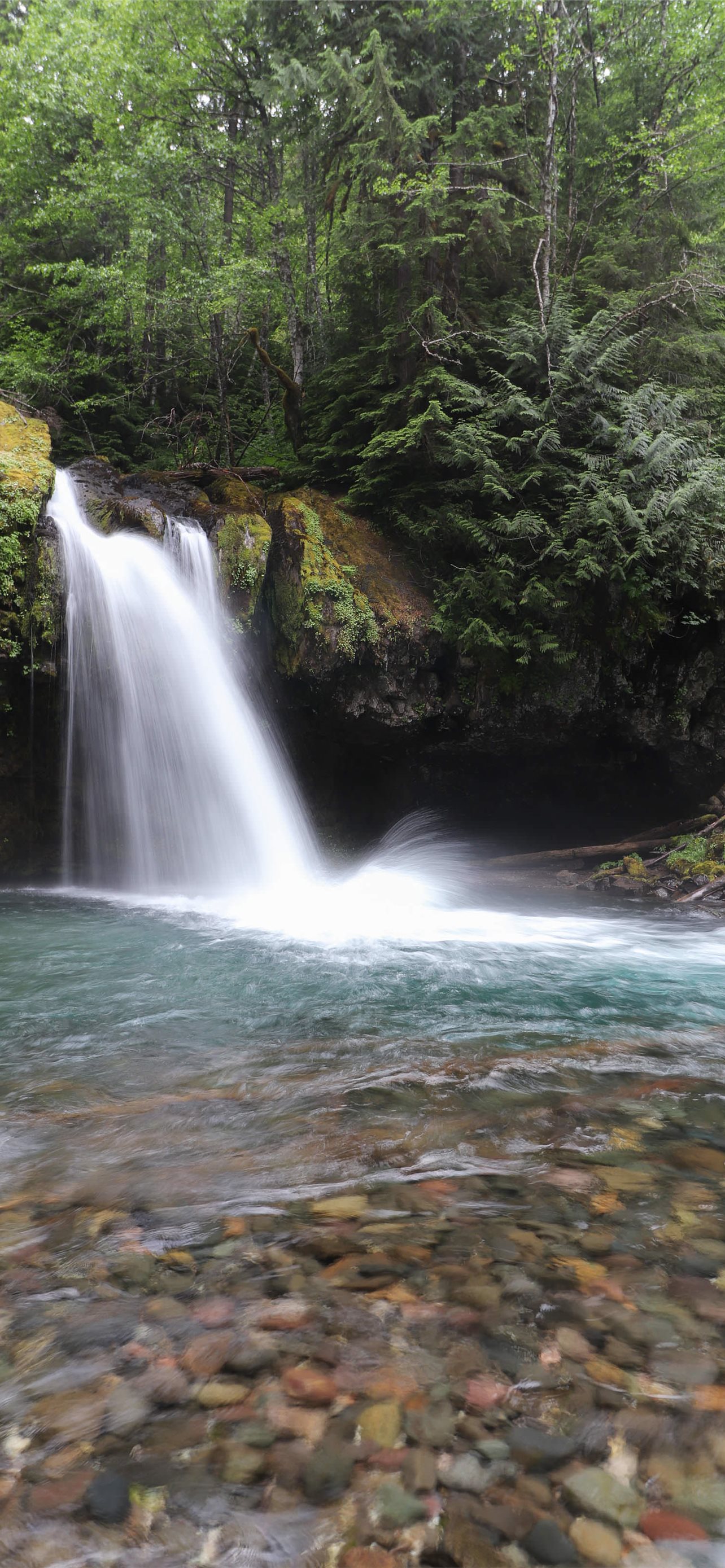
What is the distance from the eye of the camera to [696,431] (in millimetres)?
10961

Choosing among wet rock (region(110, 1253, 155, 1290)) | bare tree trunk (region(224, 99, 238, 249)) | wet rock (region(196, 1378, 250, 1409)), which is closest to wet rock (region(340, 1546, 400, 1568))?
wet rock (region(196, 1378, 250, 1409))

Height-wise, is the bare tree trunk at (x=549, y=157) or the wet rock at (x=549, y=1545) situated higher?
the bare tree trunk at (x=549, y=157)

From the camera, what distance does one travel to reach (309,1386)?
5.98ft

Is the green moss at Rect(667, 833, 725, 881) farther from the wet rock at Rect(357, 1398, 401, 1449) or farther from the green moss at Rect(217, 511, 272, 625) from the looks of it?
the wet rock at Rect(357, 1398, 401, 1449)

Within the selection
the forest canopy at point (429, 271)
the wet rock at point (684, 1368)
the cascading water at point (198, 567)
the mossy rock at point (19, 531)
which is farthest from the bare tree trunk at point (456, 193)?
the wet rock at point (684, 1368)

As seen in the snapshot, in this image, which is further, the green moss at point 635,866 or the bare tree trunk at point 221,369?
the bare tree trunk at point 221,369

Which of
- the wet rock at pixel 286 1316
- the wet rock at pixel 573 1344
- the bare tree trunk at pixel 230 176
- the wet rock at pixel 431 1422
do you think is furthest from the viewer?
the bare tree trunk at pixel 230 176

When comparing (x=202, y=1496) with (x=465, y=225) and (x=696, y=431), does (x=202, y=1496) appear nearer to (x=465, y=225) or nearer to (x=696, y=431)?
(x=696, y=431)

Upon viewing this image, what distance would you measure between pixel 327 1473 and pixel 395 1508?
0.53ft

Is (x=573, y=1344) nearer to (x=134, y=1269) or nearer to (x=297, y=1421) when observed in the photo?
(x=297, y=1421)

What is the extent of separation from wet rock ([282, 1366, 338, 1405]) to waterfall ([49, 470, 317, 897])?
8.47 meters

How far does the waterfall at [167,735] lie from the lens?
10.0m

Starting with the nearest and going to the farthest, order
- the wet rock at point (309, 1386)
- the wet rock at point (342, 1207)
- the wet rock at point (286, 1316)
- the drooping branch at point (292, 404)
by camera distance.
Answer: the wet rock at point (309, 1386)
the wet rock at point (286, 1316)
the wet rock at point (342, 1207)
the drooping branch at point (292, 404)

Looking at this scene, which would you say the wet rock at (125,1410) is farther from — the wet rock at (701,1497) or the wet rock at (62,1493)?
the wet rock at (701,1497)
